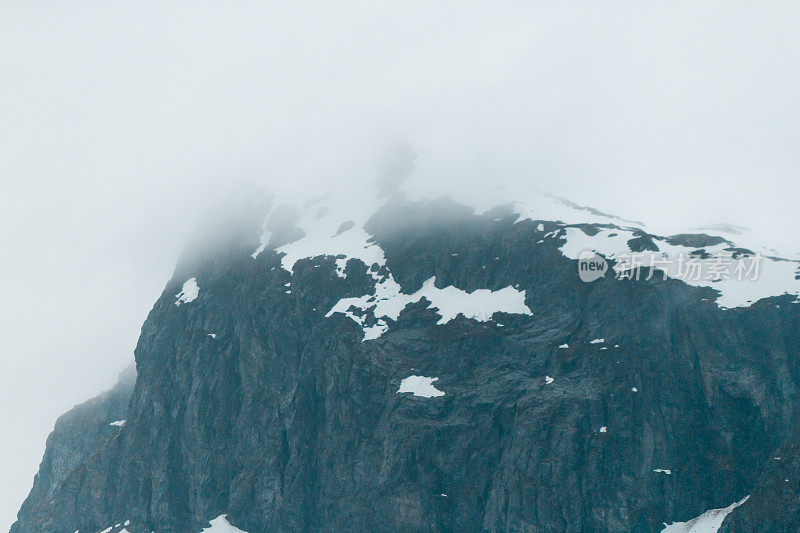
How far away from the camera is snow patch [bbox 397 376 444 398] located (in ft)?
497

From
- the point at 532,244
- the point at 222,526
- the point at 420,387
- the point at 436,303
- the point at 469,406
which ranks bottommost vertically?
the point at 222,526

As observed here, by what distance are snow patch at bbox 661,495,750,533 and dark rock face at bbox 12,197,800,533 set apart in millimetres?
1676

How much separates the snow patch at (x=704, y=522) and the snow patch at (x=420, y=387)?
42517 mm

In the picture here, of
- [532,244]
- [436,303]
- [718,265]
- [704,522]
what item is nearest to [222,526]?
[436,303]

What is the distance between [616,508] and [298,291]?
75.5 m

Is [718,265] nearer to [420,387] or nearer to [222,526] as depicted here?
[420,387]

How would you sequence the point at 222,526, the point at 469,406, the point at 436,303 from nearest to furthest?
the point at 469,406
the point at 436,303
the point at 222,526

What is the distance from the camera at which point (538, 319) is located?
156m

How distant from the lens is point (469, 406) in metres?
149

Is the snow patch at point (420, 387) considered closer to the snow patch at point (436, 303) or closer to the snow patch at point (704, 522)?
the snow patch at point (436, 303)

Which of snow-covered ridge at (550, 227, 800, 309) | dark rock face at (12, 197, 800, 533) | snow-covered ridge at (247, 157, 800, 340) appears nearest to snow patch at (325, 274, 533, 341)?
snow-covered ridge at (247, 157, 800, 340)

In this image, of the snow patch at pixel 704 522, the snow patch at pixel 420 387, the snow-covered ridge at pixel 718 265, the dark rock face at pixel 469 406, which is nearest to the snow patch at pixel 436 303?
the dark rock face at pixel 469 406

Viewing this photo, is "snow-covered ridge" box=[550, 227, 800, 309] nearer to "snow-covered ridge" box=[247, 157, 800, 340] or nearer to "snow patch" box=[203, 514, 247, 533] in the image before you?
"snow-covered ridge" box=[247, 157, 800, 340]

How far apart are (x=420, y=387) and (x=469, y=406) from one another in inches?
379
